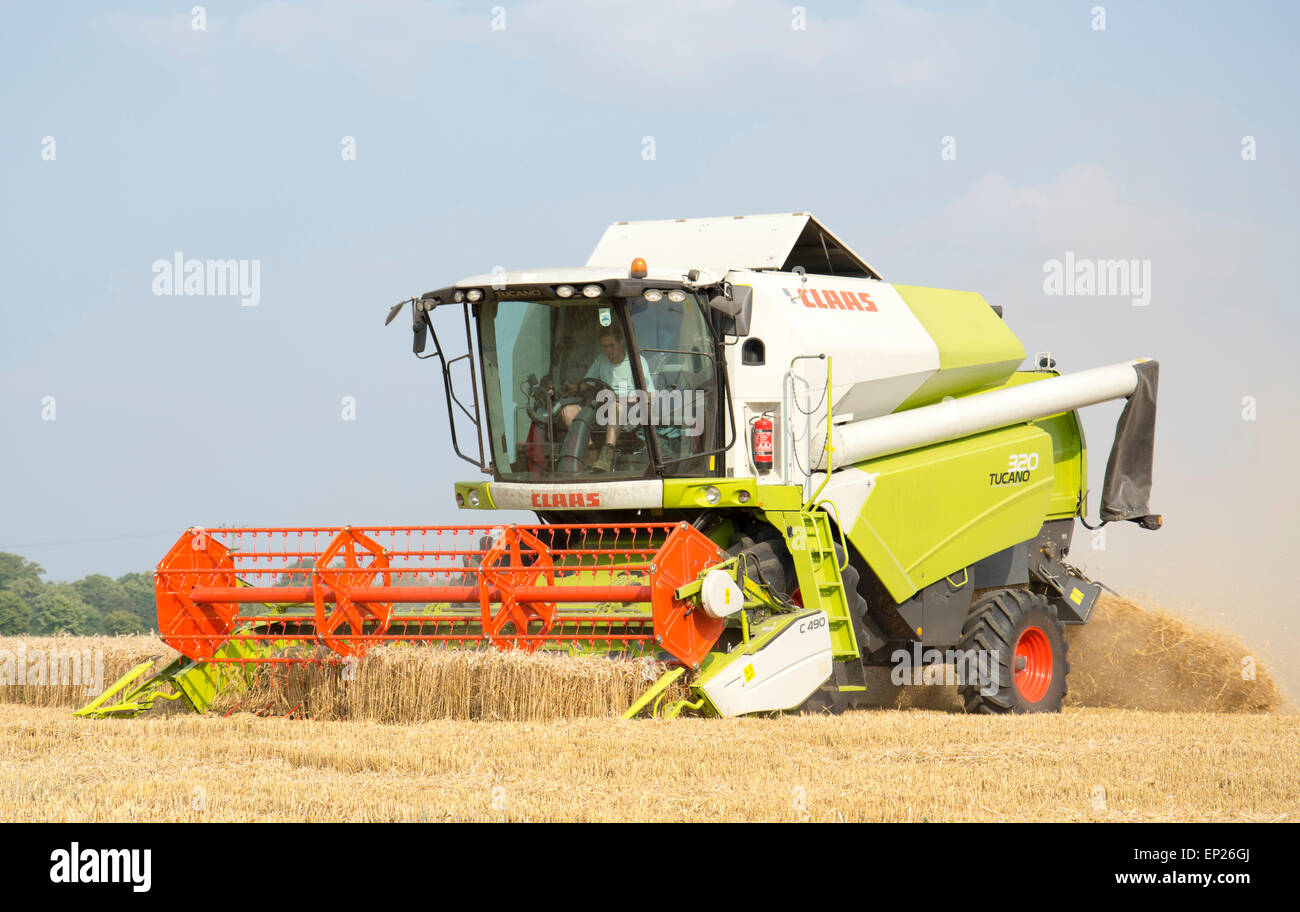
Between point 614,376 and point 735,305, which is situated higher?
point 735,305

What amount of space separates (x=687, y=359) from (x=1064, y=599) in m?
3.96

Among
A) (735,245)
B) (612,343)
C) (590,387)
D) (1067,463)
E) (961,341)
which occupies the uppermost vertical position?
(735,245)

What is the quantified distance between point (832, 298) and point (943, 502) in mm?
1504

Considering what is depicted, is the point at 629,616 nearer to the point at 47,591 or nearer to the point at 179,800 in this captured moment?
the point at 179,800

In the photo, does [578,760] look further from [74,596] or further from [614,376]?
[74,596]

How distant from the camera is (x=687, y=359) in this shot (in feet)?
26.5

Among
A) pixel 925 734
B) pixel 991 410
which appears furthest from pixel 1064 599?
pixel 925 734

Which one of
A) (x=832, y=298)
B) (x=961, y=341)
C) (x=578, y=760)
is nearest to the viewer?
(x=578, y=760)

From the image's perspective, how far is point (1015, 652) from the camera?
9.41m

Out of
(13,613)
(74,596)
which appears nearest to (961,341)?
(13,613)

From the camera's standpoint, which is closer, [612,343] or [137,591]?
[612,343]

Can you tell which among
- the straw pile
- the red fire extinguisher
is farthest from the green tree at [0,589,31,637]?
the red fire extinguisher
